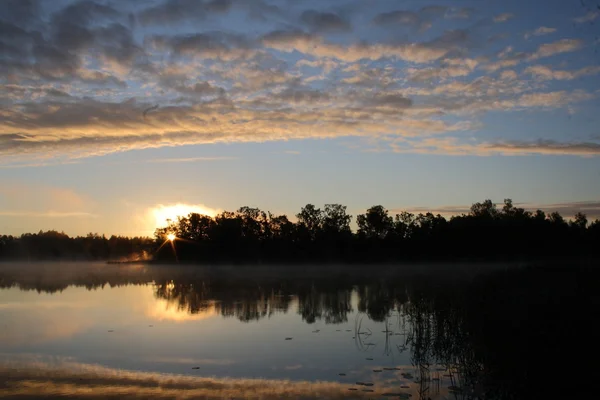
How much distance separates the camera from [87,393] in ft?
34.4

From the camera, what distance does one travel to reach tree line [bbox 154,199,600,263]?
79438 millimetres

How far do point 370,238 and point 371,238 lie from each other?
0.17 meters

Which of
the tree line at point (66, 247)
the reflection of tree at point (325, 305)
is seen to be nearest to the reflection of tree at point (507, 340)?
the reflection of tree at point (325, 305)

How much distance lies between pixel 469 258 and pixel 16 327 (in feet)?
231

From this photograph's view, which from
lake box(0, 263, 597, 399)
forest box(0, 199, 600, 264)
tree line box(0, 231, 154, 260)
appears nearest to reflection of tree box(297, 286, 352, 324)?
lake box(0, 263, 597, 399)

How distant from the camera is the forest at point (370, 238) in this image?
261 feet

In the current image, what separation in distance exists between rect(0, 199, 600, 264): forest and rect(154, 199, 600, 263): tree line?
139mm

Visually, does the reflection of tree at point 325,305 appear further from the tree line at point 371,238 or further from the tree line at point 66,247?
the tree line at point 66,247

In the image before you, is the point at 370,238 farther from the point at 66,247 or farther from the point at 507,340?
the point at 66,247

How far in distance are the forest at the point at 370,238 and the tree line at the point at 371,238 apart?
0.14m

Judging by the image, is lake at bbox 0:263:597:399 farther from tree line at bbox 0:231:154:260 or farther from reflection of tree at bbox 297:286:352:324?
tree line at bbox 0:231:154:260

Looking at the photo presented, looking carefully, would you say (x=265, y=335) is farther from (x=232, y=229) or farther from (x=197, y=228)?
(x=197, y=228)

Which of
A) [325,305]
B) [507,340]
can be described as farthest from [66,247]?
[507,340]

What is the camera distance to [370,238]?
298 ft
